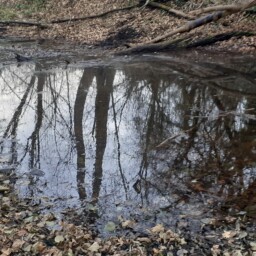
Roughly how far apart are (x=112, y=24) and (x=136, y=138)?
42.8 feet

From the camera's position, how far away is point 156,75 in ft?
44.2

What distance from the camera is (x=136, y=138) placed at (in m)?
8.95

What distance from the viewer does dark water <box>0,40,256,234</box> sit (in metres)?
6.39

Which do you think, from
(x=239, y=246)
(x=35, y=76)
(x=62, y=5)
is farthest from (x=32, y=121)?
(x=62, y=5)

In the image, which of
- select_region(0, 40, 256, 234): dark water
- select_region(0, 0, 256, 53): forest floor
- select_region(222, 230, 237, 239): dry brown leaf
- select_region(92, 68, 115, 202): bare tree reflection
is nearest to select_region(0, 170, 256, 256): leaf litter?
select_region(222, 230, 237, 239): dry brown leaf

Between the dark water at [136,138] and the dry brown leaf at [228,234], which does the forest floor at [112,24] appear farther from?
the dry brown leaf at [228,234]

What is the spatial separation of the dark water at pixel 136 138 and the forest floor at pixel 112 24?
263cm

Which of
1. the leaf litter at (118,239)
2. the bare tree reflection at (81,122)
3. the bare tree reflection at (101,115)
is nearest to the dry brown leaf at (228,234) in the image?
the leaf litter at (118,239)

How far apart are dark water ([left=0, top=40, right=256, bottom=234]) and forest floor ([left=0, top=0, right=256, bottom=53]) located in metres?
2.63

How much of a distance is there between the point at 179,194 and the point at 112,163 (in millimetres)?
1721

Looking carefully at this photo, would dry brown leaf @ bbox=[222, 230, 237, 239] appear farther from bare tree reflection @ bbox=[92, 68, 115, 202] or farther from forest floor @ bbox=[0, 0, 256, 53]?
forest floor @ bbox=[0, 0, 256, 53]

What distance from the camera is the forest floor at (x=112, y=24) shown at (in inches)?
686

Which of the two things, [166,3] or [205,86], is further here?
[166,3]

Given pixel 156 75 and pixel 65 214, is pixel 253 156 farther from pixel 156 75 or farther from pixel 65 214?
pixel 156 75
